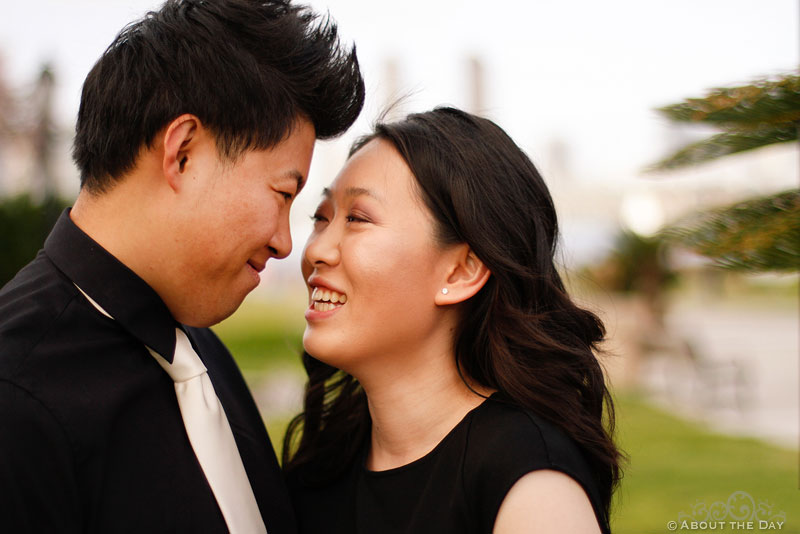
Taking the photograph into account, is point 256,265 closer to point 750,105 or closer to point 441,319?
point 441,319

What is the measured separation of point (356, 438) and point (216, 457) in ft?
2.66

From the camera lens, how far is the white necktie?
2025 millimetres

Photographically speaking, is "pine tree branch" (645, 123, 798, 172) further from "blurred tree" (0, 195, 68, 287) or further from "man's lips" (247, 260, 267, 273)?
"blurred tree" (0, 195, 68, 287)

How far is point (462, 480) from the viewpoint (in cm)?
223

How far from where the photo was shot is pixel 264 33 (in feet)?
7.10

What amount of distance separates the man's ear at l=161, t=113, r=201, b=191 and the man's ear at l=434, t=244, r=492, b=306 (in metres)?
0.87

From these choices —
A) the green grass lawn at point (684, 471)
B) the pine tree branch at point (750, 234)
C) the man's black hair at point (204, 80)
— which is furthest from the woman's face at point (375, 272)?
the green grass lawn at point (684, 471)

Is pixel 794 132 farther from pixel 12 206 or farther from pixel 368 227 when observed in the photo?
pixel 12 206

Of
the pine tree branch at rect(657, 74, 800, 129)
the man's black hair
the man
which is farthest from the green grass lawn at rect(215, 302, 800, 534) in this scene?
the pine tree branch at rect(657, 74, 800, 129)

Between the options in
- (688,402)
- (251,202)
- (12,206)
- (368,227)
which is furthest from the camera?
(688,402)

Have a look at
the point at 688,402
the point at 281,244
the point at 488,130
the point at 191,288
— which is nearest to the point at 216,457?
the point at 191,288

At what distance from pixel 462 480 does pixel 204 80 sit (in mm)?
1296

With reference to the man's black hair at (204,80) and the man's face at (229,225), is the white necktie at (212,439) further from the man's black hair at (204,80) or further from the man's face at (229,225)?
the man's black hair at (204,80)

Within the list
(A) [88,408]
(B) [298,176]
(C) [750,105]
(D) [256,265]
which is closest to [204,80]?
(B) [298,176]
